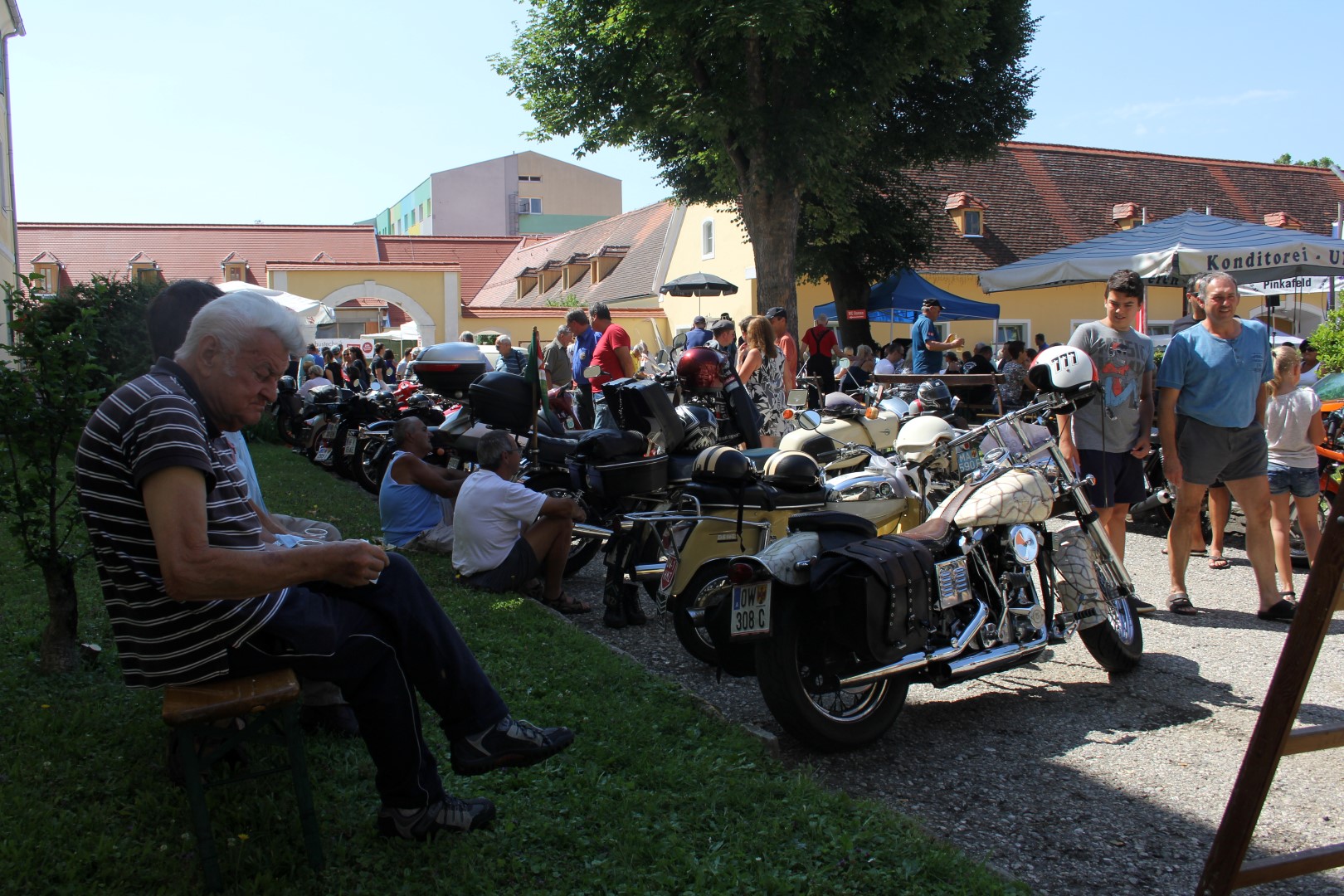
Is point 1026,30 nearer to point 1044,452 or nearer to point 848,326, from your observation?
point 848,326

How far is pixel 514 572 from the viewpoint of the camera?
626 centimetres

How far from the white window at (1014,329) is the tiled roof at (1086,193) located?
1.86 m

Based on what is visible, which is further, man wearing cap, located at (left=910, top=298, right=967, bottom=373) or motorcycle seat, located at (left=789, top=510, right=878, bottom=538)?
man wearing cap, located at (left=910, top=298, right=967, bottom=373)

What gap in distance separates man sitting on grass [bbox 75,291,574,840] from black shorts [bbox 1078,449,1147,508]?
407cm

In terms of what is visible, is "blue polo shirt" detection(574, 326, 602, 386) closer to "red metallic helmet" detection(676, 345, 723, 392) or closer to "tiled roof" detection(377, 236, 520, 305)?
"red metallic helmet" detection(676, 345, 723, 392)

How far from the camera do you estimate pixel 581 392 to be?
12.9 m

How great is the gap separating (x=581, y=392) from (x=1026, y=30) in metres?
15.1

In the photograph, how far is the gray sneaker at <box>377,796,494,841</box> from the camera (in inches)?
119

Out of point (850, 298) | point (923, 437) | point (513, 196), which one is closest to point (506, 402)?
point (923, 437)

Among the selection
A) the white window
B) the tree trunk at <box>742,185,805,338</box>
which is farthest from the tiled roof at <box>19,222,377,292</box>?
the tree trunk at <box>742,185,805,338</box>

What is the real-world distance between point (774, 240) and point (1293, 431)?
42.6ft

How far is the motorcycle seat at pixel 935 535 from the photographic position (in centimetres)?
430

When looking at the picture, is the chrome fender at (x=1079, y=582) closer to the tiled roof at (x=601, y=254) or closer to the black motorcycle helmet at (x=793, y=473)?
the black motorcycle helmet at (x=793, y=473)

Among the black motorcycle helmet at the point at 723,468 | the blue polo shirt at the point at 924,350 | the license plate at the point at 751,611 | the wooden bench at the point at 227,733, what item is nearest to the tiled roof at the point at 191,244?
the blue polo shirt at the point at 924,350
